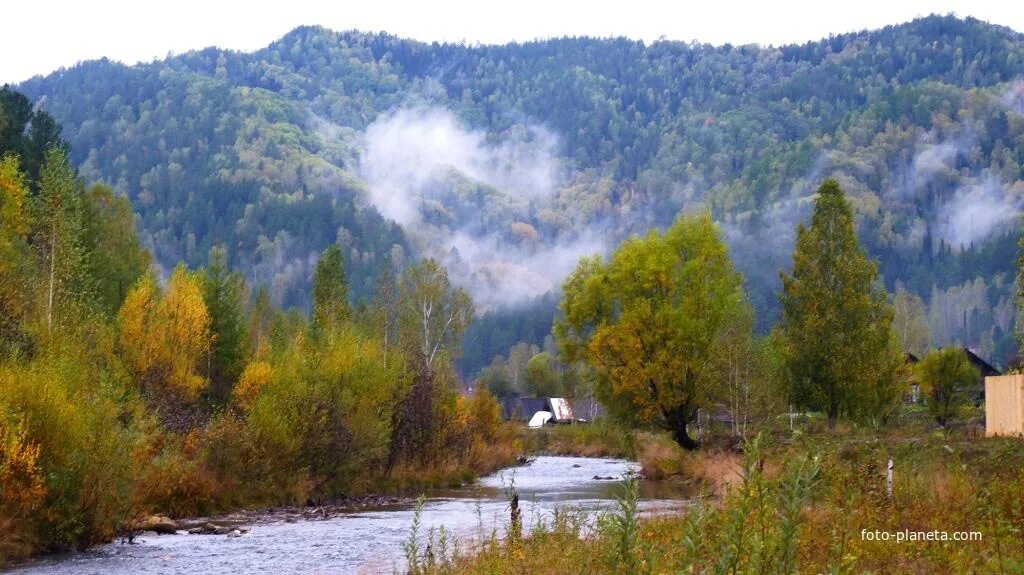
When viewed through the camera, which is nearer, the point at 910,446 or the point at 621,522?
the point at 621,522

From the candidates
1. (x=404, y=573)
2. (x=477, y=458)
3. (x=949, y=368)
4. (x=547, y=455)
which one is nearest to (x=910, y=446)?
(x=404, y=573)

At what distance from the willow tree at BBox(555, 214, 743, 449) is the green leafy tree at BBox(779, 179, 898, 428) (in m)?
4.71

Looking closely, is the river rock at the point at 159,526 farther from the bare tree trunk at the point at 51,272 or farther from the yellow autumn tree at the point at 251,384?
the yellow autumn tree at the point at 251,384

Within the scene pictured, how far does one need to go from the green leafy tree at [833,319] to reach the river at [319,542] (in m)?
13.6

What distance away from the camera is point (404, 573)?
25.7 metres

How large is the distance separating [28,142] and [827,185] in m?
57.1

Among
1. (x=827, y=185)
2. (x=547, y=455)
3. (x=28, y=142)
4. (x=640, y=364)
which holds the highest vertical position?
(x=28, y=142)

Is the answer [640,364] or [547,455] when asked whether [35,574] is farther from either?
[547,455]

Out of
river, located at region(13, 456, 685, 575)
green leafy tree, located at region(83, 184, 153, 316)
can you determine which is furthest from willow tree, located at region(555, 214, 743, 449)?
green leafy tree, located at region(83, 184, 153, 316)

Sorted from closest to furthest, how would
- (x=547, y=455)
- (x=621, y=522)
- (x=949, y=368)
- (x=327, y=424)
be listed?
1. (x=621, y=522)
2. (x=327, y=424)
3. (x=949, y=368)
4. (x=547, y=455)

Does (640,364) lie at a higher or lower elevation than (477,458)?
higher

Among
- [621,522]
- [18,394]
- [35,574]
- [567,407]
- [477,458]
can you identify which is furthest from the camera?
[567,407]

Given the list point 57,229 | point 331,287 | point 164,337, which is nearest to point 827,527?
point 164,337

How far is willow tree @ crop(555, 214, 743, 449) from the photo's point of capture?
66250 mm
